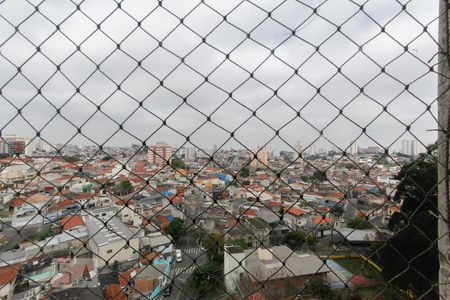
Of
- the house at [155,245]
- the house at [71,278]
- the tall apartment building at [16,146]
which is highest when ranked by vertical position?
the tall apartment building at [16,146]

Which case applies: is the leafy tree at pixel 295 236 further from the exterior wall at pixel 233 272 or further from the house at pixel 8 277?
the house at pixel 8 277

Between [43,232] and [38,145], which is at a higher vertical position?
[38,145]

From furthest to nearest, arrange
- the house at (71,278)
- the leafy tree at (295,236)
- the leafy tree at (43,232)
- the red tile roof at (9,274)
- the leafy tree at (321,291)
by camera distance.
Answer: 1. the house at (71,278)
2. the leafy tree at (321,291)
3. the leafy tree at (43,232)
4. the leafy tree at (295,236)
5. the red tile roof at (9,274)

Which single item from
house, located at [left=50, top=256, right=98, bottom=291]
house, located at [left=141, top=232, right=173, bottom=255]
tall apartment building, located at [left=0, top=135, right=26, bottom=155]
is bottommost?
house, located at [left=50, top=256, right=98, bottom=291]

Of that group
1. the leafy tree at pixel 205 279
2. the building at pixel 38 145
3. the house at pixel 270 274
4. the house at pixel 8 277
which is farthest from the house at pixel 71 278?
the house at pixel 270 274

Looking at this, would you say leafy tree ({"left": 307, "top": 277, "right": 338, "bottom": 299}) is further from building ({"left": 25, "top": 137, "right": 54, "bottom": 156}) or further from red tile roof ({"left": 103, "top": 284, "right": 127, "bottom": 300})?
building ({"left": 25, "top": 137, "right": 54, "bottom": 156})

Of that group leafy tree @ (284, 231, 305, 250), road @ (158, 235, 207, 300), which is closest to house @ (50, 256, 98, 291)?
road @ (158, 235, 207, 300)

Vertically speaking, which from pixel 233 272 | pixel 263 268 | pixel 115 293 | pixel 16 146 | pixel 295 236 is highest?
pixel 16 146

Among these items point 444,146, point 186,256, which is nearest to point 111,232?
point 186,256

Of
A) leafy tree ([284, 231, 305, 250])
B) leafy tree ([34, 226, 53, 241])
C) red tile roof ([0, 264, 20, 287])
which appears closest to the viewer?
red tile roof ([0, 264, 20, 287])

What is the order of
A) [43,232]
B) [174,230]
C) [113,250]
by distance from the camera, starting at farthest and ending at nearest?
[113,250], [174,230], [43,232]

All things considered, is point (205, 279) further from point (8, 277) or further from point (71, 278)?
point (71, 278)
